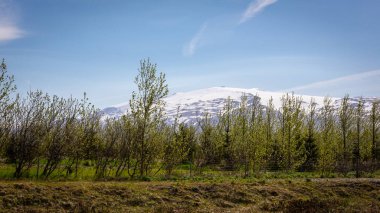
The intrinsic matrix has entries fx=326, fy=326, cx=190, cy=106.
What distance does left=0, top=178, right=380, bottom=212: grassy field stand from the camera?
49.8ft

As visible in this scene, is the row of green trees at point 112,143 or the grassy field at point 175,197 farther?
the row of green trees at point 112,143

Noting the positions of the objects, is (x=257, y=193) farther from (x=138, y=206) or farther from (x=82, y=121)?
(x=82, y=121)

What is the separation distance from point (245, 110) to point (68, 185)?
4098 centimetres

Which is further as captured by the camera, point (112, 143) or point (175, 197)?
point (112, 143)

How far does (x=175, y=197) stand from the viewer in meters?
18.1

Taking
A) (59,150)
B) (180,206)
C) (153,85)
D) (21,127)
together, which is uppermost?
(153,85)

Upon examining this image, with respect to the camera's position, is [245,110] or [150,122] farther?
[245,110]

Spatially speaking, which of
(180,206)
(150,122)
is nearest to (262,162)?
(150,122)

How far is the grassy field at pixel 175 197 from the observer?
15.2 metres

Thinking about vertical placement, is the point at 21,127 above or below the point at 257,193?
above

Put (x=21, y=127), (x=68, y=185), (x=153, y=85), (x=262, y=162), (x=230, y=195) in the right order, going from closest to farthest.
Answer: (x=68, y=185) → (x=230, y=195) → (x=21, y=127) → (x=153, y=85) → (x=262, y=162)

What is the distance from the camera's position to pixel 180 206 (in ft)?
56.1

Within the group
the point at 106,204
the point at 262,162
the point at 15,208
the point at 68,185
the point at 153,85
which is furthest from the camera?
the point at 262,162

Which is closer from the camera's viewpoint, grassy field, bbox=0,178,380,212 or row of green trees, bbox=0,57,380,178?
grassy field, bbox=0,178,380,212
